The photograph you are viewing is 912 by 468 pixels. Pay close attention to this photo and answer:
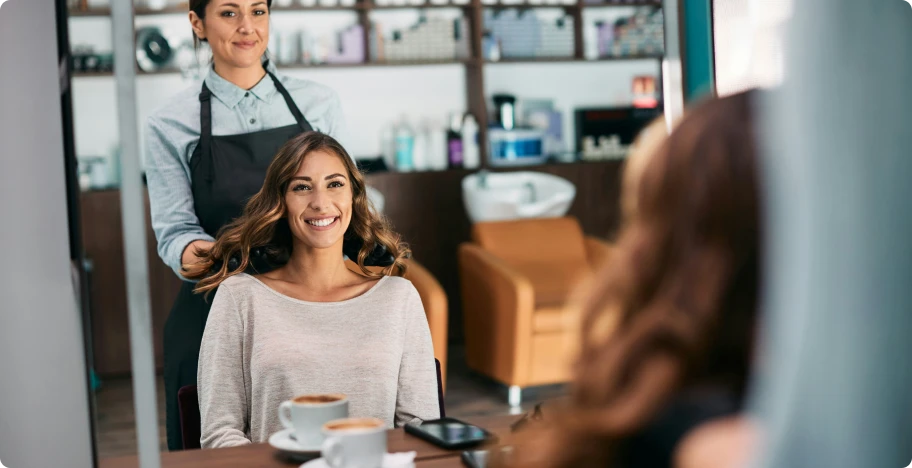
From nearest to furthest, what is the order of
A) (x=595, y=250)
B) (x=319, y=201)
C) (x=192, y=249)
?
(x=319, y=201), (x=192, y=249), (x=595, y=250)

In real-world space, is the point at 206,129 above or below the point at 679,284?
above

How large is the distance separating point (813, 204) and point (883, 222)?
53 mm

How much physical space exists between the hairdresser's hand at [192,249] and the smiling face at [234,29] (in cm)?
41

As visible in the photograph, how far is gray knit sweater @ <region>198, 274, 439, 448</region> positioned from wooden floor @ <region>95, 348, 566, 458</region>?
2.03 meters

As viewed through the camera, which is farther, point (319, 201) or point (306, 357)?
point (319, 201)

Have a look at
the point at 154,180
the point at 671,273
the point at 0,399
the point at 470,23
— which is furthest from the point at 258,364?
the point at 470,23

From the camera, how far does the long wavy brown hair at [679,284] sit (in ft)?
2.06

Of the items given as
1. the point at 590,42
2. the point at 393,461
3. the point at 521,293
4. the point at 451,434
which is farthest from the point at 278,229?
the point at 590,42

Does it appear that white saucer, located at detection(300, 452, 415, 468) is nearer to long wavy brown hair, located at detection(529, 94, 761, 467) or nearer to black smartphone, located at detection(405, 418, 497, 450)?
black smartphone, located at detection(405, 418, 497, 450)

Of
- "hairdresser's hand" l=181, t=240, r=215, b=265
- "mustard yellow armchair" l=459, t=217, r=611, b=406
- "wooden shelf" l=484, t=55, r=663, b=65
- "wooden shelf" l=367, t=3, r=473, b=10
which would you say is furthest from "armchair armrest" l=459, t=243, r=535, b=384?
"hairdresser's hand" l=181, t=240, r=215, b=265

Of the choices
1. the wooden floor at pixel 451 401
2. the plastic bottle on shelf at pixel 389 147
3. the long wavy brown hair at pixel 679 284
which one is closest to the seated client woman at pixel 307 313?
the long wavy brown hair at pixel 679 284

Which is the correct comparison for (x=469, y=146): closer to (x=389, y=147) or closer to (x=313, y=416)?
(x=389, y=147)

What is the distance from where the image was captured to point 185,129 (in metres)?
2.22

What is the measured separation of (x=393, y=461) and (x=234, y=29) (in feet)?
4.10
